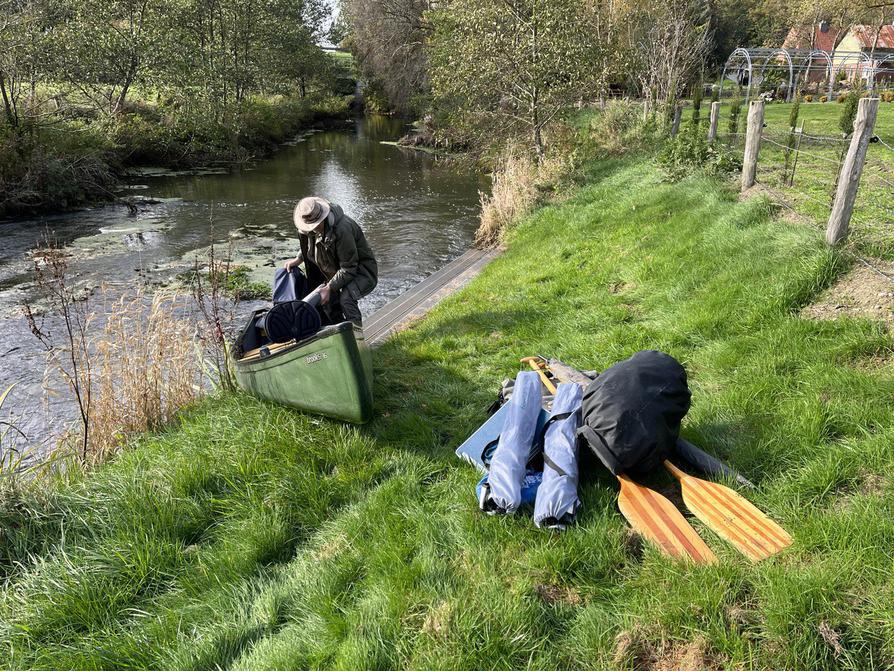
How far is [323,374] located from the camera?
4.14 metres

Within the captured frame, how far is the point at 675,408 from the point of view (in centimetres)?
312

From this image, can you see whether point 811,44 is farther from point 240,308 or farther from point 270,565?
point 270,565

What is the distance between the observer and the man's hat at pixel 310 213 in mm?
5137

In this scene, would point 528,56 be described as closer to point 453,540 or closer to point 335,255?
point 335,255

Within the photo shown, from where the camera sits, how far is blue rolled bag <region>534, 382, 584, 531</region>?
2.88 meters

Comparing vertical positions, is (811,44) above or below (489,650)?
above

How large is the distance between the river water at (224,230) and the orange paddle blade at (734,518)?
4.99 meters

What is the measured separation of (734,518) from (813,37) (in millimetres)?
46364

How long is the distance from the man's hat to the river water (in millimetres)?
2342

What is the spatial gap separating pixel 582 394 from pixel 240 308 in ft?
22.2

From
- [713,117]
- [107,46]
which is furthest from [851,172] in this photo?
[107,46]

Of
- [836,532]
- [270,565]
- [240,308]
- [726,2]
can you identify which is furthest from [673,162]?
[726,2]

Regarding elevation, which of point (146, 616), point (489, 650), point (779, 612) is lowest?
point (146, 616)

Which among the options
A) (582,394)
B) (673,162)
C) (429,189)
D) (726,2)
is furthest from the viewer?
(726,2)
